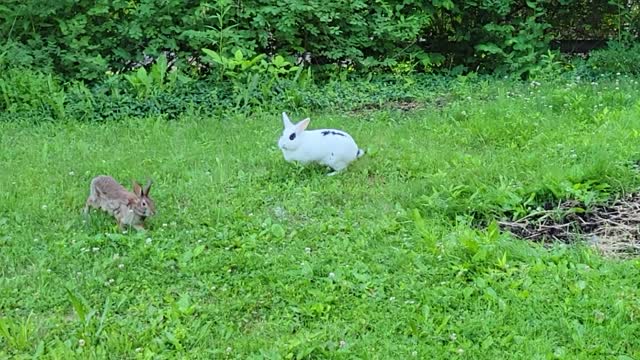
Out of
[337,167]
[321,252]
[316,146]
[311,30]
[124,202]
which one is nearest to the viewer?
[321,252]

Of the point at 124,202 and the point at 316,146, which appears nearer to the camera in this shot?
the point at 124,202

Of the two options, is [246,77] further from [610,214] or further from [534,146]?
[610,214]

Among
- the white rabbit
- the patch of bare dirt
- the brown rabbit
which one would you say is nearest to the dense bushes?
the white rabbit

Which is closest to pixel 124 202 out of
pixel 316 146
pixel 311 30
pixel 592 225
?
pixel 316 146

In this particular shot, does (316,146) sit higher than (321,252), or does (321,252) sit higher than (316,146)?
(316,146)

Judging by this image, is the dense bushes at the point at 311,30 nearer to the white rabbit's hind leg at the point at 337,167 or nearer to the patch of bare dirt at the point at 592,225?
the white rabbit's hind leg at the point at 337,167

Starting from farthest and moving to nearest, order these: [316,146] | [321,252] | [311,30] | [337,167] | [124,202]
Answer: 1. [311,30]
2. [337,167]
3. [316,146]
4. [124,202]
5. [321,252]

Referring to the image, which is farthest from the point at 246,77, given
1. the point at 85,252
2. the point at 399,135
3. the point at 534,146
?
the point at 85,252

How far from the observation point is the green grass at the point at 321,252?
2.85 meters

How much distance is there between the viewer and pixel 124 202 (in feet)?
12.3

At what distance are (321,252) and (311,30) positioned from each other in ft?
13.5

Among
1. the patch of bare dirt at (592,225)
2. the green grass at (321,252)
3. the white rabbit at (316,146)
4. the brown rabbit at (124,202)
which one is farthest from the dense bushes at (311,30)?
the patch of bare dirt at (592,225)

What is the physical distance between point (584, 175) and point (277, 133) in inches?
88.1

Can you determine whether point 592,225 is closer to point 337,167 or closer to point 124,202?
point 337,167
